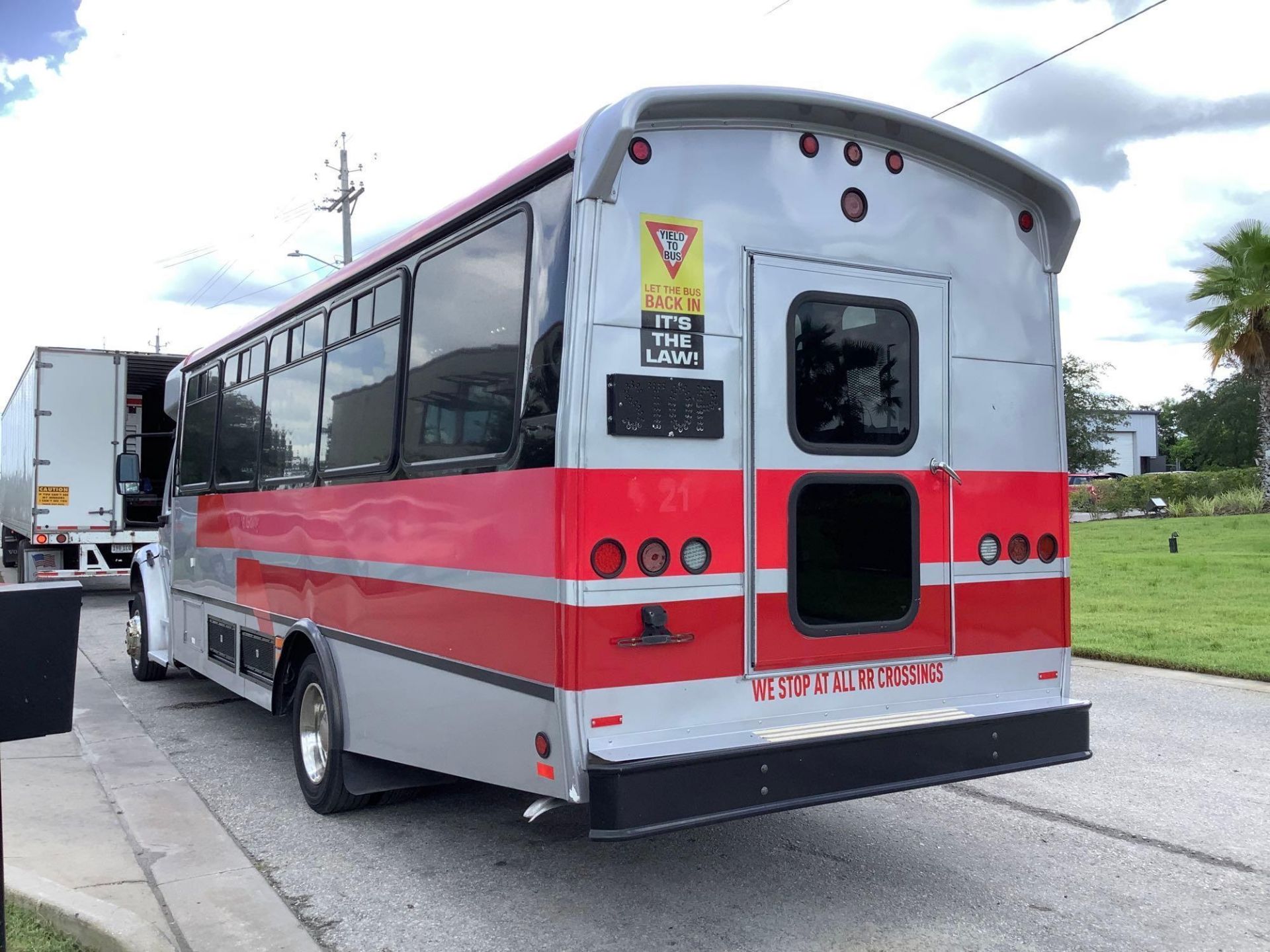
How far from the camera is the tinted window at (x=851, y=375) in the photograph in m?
4.39

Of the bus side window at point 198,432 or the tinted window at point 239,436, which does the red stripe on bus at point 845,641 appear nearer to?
the tinted window at point 239,436

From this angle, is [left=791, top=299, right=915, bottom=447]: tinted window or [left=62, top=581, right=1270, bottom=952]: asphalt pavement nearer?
[left=62, top=581, right=1270, bottom=952]: asphalt pavement

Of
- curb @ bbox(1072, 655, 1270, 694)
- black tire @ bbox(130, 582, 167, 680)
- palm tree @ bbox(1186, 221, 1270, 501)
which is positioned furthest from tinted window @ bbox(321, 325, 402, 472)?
palm tree @ bbox(1186, 221, 1270, 501)

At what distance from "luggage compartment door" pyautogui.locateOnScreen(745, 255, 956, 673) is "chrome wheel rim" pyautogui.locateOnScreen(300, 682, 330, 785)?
272cm

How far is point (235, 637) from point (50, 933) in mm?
3423

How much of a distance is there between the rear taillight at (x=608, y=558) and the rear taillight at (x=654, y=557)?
70 millimetres

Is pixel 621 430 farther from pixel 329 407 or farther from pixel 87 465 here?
pixel 87 465

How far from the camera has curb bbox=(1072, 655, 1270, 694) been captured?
8820mm

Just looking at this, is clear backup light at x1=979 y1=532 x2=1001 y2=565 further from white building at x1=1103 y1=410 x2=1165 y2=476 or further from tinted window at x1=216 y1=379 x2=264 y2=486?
white building at x1=1103 y1=410 x2=1165 y2=476

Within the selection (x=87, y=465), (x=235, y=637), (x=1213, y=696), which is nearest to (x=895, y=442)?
(x=235, y=637)

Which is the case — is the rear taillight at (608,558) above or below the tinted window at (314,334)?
below

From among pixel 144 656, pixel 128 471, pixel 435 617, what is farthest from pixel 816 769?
pixel 144 656

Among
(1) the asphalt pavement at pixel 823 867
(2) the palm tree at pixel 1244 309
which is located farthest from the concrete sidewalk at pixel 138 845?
(2) the palm tree at pixel 1244 309

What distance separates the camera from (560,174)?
406cm
